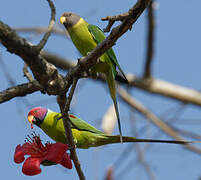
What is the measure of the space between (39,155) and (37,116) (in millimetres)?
592

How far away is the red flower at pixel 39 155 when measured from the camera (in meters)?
1.84

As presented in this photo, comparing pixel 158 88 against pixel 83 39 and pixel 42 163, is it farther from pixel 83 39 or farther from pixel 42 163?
pixel 42 163

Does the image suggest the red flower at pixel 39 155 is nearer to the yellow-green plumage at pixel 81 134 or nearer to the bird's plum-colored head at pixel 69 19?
the yellow-green plumage at pixel 81 134

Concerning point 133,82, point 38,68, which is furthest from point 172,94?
point 38,68

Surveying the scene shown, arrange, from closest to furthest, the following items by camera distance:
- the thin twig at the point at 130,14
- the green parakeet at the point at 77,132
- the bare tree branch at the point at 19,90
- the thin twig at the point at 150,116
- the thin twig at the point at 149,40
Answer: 1. the thin twig at the point at 130,14
2. the bare tree branch at the point at 19,90
3. the green parakeet at the point at 77,132
4. the thin twig at the point at 149,40
5. the thin twig at the point at 150,116

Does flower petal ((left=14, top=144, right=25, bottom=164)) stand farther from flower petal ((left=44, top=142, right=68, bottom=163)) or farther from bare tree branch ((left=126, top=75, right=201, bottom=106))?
bare tree branch ((left=126, top=75, right=201, bottom=106))

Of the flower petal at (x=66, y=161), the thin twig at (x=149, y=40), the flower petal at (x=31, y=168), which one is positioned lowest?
the flower petal at (x=31, y=168)

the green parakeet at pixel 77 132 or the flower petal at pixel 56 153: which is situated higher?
the green parakeet at pixel 77 132

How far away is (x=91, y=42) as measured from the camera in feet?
8.29

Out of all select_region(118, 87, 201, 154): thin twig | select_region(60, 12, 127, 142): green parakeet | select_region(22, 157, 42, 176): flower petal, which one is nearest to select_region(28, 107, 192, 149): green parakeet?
select_region(60, 12, 127, 142): green parakeet

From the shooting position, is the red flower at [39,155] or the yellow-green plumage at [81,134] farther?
the yellow-green plumage at [81,134]

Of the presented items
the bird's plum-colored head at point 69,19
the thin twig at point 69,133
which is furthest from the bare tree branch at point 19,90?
the bird's plum-colored head at point 69,19

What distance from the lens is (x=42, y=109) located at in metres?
2.61

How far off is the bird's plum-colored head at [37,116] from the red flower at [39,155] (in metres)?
0.47
